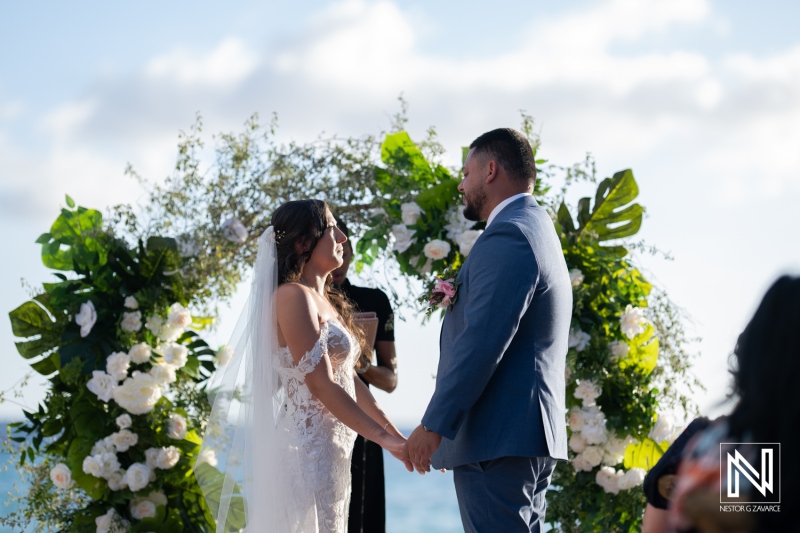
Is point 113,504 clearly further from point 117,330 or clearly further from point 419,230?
point 419,230

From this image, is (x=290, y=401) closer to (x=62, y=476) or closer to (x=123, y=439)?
(x=123, y=439)

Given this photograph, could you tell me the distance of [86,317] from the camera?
556cm

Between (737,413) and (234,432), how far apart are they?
2886 mm

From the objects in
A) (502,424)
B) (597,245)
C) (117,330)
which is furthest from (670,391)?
(117,330)

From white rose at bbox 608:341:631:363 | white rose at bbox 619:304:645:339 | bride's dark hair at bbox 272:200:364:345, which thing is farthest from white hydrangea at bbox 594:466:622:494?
bride's dark hair at bbox 272:200:364:345

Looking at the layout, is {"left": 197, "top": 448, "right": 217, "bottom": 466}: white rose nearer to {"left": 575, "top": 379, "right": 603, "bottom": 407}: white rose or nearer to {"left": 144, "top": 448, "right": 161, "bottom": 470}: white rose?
{"left": 144, "top": 448, "right": 161, "bottom": 470}: white rose

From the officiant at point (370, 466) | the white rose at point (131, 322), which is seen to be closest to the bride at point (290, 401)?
the officiant at point (370, 466)

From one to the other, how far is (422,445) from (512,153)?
1.30 meters

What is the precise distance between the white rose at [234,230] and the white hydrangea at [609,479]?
2584mm

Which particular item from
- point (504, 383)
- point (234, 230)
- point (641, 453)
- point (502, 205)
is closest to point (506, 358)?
point (504, 383)

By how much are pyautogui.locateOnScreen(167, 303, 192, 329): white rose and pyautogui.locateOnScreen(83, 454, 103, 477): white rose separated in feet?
2.95

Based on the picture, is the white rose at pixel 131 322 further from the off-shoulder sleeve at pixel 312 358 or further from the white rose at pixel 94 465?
the off-shoulder sleeve at pixel 312 358

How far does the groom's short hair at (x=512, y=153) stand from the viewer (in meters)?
3.94

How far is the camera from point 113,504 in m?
5.59
